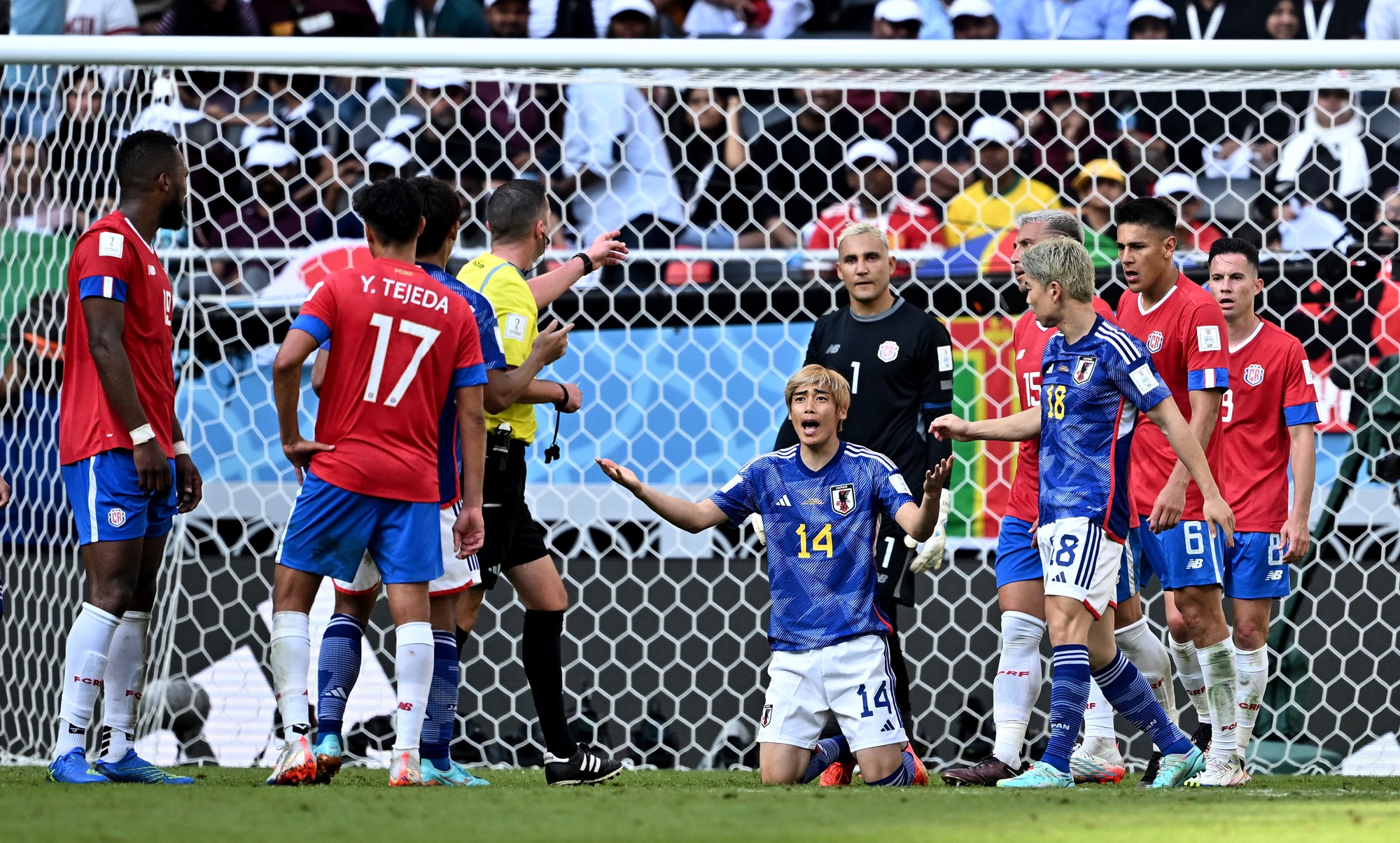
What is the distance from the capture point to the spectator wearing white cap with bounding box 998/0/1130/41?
362 inches

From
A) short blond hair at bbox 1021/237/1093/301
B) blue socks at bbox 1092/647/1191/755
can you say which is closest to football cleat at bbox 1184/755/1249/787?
blue socks at bbox 1092/647/1191/755

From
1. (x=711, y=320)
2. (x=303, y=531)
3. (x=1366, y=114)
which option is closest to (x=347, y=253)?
(x=711, y=320)

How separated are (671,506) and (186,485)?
1.29 meters

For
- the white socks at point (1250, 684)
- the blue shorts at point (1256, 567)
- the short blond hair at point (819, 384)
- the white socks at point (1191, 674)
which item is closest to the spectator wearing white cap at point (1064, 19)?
the blue shorts at point (1256, 567)

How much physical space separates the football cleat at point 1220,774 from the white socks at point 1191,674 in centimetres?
40

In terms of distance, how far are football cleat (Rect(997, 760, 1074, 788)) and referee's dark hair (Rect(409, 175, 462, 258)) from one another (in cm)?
207

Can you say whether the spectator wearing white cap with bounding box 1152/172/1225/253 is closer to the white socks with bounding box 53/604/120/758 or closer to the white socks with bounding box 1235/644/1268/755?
the white socks with bounding box 1235/644/1268/755

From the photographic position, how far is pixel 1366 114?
7156 mm

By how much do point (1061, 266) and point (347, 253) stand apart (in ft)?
10.7

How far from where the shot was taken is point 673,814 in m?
2.95

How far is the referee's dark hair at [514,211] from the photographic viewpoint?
14.9 feet

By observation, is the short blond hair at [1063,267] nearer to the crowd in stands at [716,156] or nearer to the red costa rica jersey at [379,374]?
the red costa rica jersey at [379,374]

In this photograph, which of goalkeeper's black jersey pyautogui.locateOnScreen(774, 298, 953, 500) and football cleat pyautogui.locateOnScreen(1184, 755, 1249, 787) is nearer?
football cleat pyautogui.locateOnScreen(1184, 755, 1249, 787)

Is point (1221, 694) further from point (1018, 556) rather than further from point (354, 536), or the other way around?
point (354, 536)
